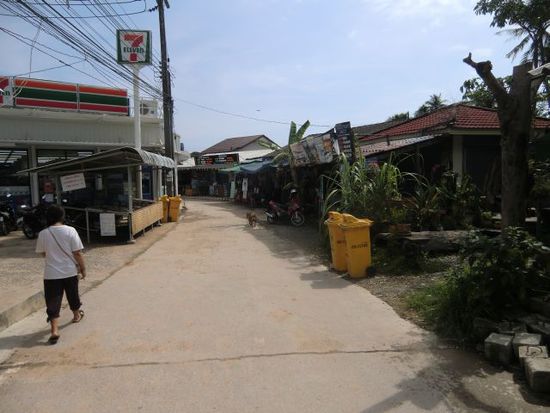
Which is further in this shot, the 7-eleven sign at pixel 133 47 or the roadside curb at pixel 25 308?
the 7-eleven sign at pixel 133 47

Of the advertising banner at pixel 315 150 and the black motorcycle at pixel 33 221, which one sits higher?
the advertising banner at pixel 315 150

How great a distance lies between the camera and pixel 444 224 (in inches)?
450

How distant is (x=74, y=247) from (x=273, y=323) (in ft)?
8.55

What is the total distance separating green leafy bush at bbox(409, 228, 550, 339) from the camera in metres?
5.46

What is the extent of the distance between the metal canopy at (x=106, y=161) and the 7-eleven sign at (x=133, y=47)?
5135 millimetres

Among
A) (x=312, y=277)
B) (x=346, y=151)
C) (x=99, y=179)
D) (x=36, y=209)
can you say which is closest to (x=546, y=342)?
(x=312, y=277)

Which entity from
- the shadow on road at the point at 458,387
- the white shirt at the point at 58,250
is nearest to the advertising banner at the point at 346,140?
the shadow on road at the point at 458,387

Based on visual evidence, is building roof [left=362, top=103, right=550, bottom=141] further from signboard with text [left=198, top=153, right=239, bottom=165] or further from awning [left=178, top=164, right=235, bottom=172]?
awning [left=178, top=164, right=235, bottom=172]

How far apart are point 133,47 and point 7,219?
7880 millimetres

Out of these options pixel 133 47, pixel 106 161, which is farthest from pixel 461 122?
pixel 133 47

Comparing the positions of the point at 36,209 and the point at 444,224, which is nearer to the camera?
the point at 444,224

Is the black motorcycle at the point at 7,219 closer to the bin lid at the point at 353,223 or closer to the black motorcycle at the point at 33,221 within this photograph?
the black motorcycle at the point at 33,221

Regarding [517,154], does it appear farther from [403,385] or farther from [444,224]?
[444,224]

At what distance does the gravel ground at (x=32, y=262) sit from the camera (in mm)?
7706
